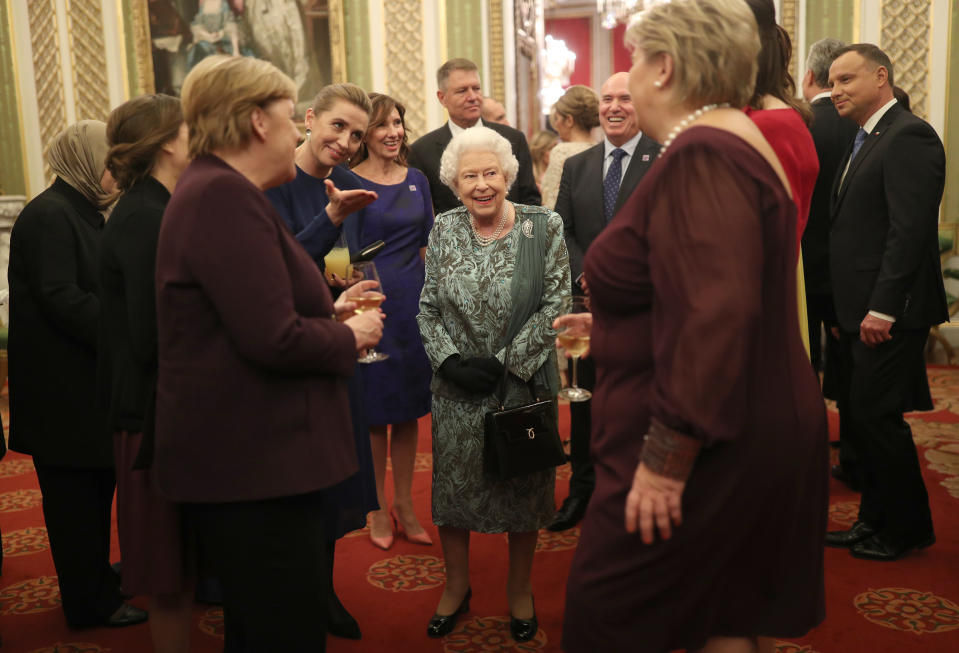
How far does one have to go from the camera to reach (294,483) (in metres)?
1.67

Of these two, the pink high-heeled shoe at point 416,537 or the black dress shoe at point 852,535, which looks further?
the pink high-heeled shoe at point 416,537

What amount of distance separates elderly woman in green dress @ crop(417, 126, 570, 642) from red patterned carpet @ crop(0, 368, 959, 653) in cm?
15

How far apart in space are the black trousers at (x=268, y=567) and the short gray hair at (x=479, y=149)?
1.44 m

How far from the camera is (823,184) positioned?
164 inches

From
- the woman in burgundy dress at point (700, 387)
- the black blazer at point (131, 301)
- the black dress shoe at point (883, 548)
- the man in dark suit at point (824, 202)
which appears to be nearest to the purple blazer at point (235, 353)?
the black blazer at point (131, 301)

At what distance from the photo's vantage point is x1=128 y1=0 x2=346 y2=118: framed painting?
812cm

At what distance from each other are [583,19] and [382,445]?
45.4 ft

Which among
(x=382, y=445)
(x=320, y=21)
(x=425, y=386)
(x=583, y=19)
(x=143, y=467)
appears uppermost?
(x=583, y=19)

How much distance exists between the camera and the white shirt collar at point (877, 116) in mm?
3342

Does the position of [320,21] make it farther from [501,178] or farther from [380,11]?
[501,178]

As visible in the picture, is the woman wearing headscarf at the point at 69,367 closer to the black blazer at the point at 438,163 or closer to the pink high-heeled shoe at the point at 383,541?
the pink high-heeled shoe at the point at 383,541

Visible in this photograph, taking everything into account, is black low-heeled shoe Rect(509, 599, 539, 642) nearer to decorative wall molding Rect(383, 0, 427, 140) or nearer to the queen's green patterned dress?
the queen's green patterned dress

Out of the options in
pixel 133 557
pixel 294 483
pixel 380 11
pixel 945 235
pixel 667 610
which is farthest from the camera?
pixel 380 11

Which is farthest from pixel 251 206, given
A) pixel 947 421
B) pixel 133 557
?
pixel 947 421
